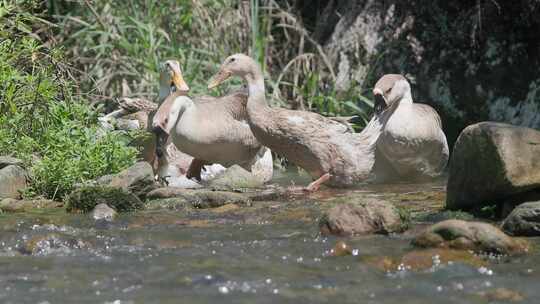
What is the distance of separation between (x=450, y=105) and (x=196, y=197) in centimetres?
403

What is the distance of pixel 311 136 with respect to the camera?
8.21 metres

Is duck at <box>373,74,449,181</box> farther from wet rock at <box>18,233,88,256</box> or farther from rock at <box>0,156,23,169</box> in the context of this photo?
wet rock at <box>18,233,88,256</box>

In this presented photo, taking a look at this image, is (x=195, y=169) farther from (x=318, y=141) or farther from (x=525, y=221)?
(x=525, y=221)

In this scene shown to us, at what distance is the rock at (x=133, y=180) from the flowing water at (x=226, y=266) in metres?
0.59

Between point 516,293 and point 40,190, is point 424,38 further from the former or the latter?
point 516,293

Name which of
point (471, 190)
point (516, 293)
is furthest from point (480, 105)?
point (516, 293)

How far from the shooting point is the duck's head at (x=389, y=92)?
847 centimetres

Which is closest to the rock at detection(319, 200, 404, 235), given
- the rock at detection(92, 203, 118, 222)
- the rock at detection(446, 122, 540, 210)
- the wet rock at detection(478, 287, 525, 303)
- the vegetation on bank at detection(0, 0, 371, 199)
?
the rock at detection(446, 122, 540, 210)

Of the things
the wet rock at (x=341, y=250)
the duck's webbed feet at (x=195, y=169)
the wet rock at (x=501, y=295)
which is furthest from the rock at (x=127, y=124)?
the wet rock at (x=501, y=295)

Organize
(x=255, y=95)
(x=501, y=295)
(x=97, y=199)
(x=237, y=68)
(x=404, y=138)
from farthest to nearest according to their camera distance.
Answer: (x=237, y=68), (x=255, y=95), (x=404, y=138), (x=97, y=199), (x=501, y=295)

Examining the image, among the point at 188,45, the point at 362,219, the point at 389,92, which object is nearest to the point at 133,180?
the point at 362,219

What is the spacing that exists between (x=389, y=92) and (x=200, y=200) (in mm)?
2123

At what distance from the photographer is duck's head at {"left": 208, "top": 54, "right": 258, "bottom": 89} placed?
888 cm

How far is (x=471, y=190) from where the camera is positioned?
647cm
